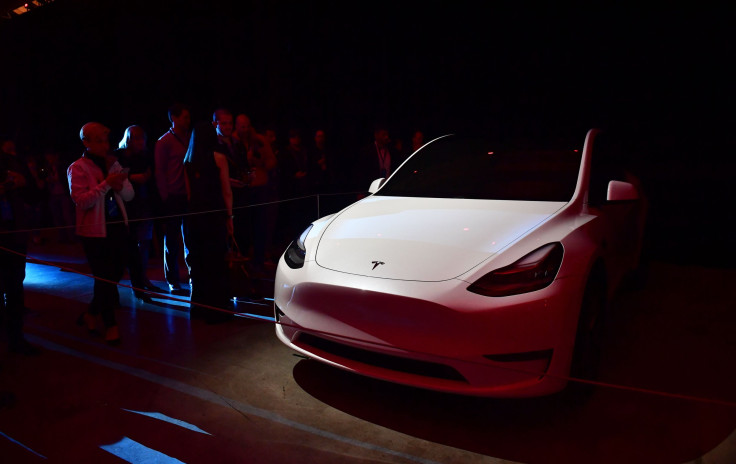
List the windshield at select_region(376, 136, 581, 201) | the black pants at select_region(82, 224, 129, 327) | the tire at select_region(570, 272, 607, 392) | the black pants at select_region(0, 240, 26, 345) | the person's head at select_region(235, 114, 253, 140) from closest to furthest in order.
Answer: the tire at select_region(570, 272, 607, 392)
the windshield at select_region(376, 136, 581, 201)
the black pants at select_region(0, 240, 26, 345)
the black pants at select_region(82, 224, 129, 327)
the person's head at select_region(235, 114, 253, 140)

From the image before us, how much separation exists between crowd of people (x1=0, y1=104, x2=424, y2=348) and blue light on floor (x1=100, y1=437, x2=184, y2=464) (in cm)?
90

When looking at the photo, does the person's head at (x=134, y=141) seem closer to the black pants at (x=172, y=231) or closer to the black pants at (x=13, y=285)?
the black pants at (x=172, y=231)

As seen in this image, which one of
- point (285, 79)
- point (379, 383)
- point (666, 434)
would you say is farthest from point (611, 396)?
point (285, 79)

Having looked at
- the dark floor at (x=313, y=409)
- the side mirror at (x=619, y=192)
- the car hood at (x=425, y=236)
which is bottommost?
the dark floor at (x=313, y=409)

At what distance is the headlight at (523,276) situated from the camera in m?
2.29

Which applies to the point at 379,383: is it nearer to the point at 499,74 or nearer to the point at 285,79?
the point at 285,79

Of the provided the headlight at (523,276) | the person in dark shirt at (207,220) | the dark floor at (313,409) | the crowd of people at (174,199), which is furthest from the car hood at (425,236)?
the person in dark shirt at (207,220)

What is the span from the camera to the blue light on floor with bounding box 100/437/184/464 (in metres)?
2.28

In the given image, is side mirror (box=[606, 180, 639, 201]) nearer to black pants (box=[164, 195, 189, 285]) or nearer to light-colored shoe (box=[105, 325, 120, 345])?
light-colored shoe (box=[105, 325, 120, 345])

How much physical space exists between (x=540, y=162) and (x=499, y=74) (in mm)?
9153

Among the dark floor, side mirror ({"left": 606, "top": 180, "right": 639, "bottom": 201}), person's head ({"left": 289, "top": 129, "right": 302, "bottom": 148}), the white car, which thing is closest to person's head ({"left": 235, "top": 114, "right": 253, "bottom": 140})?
person's head ({"left": 289, "top": 129, "right": 302, "bottom": 148})

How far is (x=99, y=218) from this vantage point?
360cm

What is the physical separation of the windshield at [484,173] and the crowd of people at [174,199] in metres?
1.53

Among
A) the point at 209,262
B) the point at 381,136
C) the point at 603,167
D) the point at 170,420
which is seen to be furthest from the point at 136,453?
the point at 381,136
